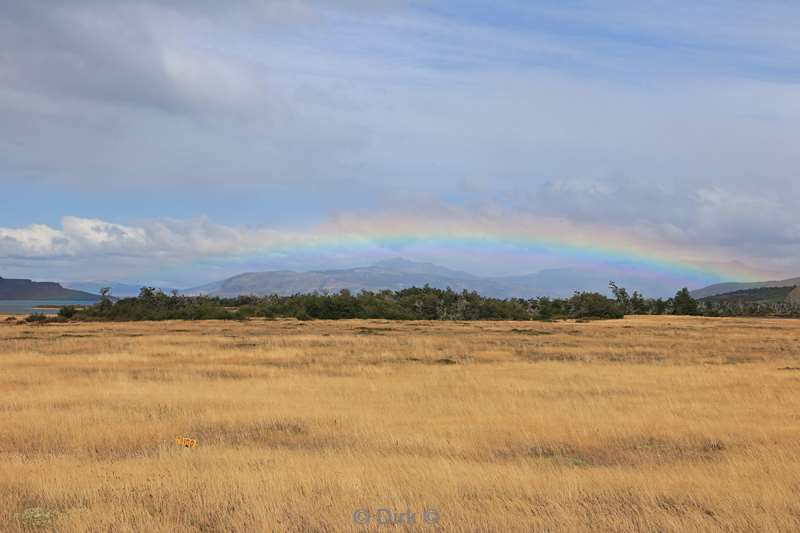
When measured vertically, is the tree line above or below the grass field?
above

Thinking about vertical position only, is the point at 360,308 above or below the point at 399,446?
above

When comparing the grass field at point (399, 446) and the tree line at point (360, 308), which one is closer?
the grass field at point (399, 446)

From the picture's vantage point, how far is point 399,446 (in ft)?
42.0

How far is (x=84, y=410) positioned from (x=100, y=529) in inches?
378

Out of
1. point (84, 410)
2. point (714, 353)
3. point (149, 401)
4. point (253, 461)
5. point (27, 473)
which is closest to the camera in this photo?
point (27, 473)

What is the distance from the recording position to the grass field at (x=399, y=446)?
8516mm

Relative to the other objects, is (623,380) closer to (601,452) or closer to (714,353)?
(601,452)

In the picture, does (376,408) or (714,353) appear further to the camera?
(714,353)

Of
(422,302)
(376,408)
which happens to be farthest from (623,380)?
(422,302)

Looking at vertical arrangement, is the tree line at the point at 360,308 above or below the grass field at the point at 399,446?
above

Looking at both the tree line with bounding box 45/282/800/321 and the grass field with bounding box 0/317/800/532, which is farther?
the tree line with bounding box 45/282/800/321

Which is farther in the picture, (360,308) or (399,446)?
(360,308)

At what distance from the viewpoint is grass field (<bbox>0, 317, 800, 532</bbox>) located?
27.9 feet

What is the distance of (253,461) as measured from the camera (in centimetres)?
1135
